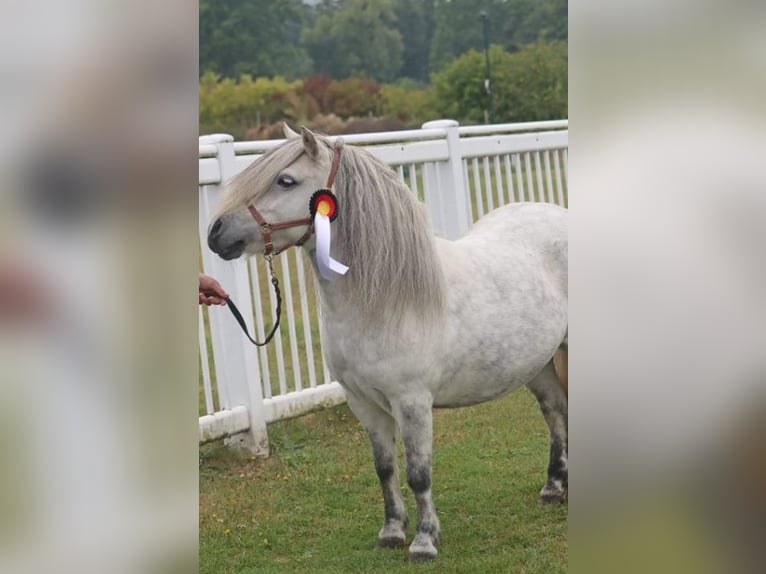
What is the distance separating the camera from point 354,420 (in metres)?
4.56

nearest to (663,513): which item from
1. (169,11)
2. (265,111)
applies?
(169,11)

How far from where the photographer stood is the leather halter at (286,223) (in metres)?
2.49

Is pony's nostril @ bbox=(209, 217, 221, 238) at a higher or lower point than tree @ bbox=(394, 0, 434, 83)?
lower

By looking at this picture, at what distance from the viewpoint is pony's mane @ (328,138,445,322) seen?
101 inches

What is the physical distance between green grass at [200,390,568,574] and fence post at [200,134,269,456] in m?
0.13

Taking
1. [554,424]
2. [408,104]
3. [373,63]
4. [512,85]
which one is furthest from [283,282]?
[373,63]

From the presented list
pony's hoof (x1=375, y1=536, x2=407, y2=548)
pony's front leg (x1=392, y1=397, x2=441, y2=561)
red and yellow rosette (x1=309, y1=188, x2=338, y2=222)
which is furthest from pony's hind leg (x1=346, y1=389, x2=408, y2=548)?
red and yellow rosette (x1=309, y1=188, x2=338, y2=222)

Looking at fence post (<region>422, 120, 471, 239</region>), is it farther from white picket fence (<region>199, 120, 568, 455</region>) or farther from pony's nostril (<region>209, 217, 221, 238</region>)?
pony's nostril (<region>209, 217, 221, 238</region>)

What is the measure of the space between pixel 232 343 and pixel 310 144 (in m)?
1.69

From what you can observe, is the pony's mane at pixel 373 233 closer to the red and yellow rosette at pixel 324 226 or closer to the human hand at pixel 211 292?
the red and yellow rosette at pixel 324 226

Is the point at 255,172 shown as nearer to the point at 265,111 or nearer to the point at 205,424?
the point at 205,424

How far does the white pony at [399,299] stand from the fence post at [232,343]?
4.21 feet

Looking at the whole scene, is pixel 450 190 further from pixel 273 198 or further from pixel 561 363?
pixel 273 198

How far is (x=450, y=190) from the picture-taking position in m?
5.11
